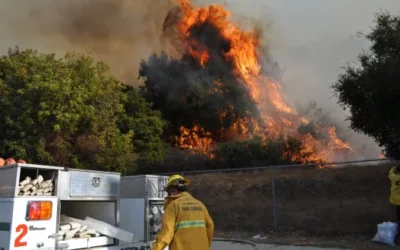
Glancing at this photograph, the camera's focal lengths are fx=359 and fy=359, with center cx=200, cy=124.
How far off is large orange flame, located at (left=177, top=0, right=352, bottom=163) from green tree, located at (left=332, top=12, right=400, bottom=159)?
7493 millimetres

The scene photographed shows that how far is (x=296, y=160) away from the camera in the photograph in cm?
1875

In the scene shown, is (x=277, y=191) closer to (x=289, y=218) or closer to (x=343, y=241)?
(x=289, y=218)

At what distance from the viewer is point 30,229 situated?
3.36 m

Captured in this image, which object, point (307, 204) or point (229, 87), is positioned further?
point (229, 87)

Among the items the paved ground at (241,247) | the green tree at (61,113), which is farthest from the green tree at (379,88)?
the green tree at (61,113)

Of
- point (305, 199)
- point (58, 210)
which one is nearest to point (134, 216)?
point (58, 210)

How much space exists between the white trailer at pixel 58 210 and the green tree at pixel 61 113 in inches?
318

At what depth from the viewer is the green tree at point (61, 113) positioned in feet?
39.8

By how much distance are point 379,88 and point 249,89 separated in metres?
16.3

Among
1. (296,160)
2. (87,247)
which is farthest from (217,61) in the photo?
(87,247)

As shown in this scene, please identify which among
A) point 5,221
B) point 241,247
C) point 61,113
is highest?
point 61,113

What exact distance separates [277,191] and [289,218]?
201 cm

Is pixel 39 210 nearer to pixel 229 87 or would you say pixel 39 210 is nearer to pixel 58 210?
pixel 58 210

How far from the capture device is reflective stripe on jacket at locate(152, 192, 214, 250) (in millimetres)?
3273
